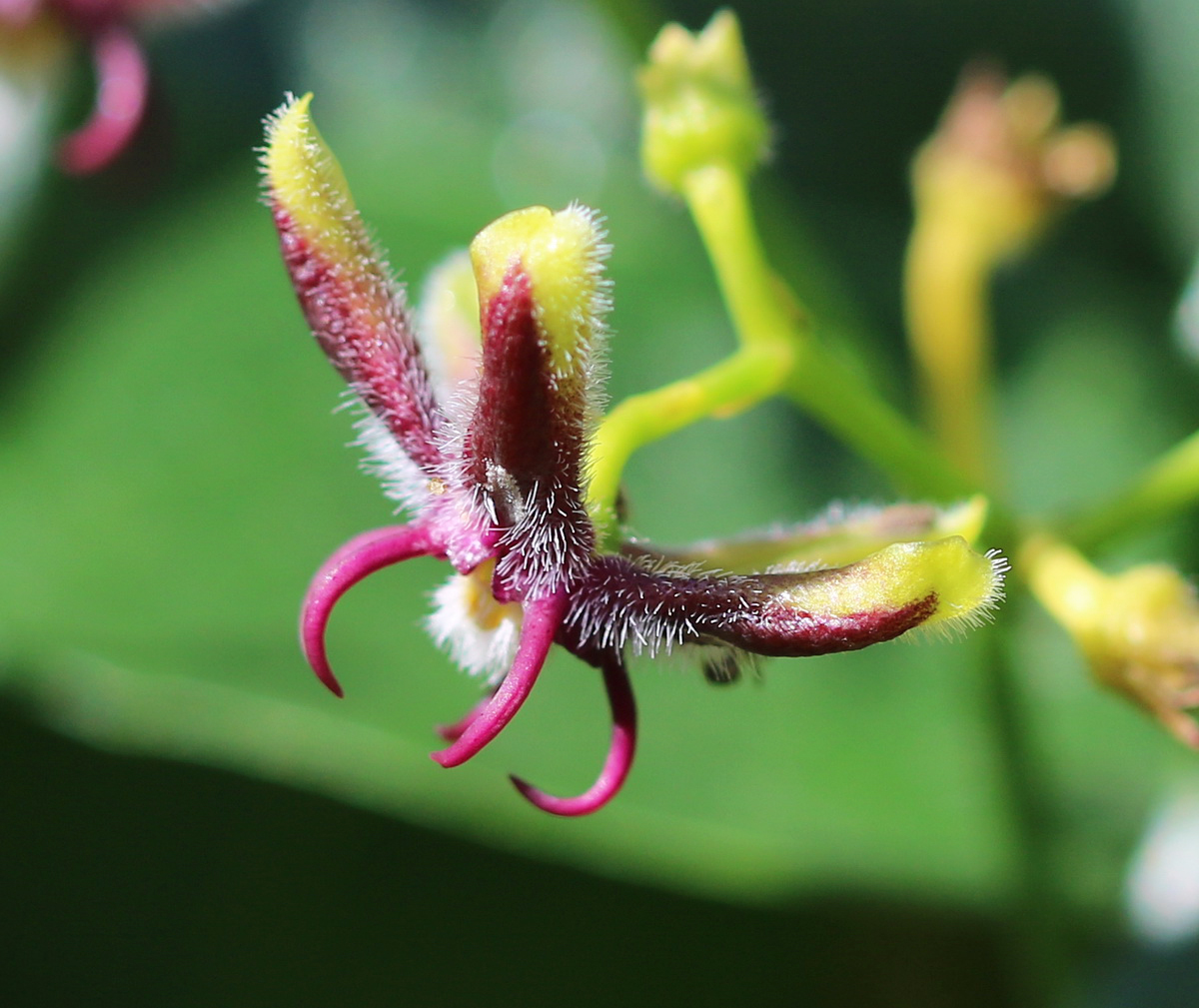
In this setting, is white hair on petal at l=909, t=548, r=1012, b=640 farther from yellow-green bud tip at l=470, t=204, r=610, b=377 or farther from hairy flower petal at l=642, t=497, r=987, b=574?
yellow-green bud tip at l=470, t=204, r=610, b=377

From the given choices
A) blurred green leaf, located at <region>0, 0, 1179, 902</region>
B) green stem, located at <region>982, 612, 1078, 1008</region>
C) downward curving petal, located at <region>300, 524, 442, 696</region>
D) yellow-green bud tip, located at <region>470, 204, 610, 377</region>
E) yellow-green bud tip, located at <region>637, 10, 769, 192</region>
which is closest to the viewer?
yellow-green bud tip, located at <region>470, 204, 610, 377</region>

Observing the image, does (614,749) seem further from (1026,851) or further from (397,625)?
(397,625)

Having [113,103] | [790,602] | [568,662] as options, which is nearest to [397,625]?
[568,662]

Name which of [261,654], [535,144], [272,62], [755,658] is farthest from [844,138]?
[755,658]

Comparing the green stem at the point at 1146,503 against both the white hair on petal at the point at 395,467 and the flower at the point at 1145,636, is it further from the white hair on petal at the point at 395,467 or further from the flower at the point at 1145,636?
the white hair on petal at the point at 395,467

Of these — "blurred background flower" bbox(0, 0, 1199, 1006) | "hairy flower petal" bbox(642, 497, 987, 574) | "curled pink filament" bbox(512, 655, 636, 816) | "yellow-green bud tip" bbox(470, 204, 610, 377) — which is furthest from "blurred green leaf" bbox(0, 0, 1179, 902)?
"yellow-green bud tip" bbox(470, 204, 610, 377)

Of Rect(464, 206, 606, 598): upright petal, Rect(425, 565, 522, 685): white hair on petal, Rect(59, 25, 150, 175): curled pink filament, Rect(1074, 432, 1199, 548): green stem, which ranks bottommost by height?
Rect(425, 565, 522, 685): white hair on petal

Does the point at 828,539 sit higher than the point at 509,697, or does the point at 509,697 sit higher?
the point at 828,539
